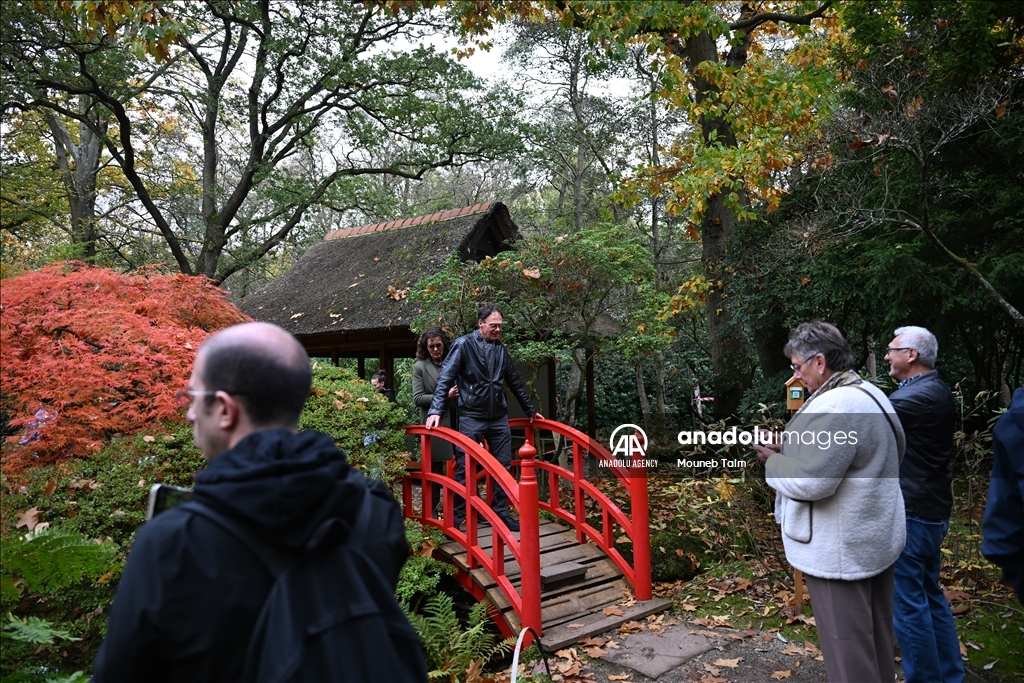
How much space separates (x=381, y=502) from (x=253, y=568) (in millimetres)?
345

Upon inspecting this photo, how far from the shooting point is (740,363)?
36.6 ft

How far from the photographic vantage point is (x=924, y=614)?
136 inches

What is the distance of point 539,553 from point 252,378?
14.5 ft

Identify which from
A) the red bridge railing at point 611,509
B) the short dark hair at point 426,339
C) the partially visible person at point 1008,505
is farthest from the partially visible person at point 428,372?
the partially visible person at point 1008,505

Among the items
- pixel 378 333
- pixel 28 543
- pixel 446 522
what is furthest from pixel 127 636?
pixel 378 333

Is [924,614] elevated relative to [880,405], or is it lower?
lower

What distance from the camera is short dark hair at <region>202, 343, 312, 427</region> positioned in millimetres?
1444

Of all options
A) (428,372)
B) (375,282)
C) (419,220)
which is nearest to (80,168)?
(419,220)

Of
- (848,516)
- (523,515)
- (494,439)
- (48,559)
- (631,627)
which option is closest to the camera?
(48,559)

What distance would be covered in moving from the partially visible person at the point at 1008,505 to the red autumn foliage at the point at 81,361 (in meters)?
4.16

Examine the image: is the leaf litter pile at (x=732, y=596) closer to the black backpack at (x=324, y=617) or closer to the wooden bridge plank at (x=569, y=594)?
the wooden bridge plank at (x=569, y=594)

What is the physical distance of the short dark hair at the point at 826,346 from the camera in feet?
10.1

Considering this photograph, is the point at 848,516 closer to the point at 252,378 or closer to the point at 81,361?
the point at 252,378

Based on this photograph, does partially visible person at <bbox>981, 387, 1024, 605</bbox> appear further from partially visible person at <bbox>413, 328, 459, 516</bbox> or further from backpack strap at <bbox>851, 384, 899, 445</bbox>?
partially visible person at <bbox>413, 328, 459, 516</bbox>
